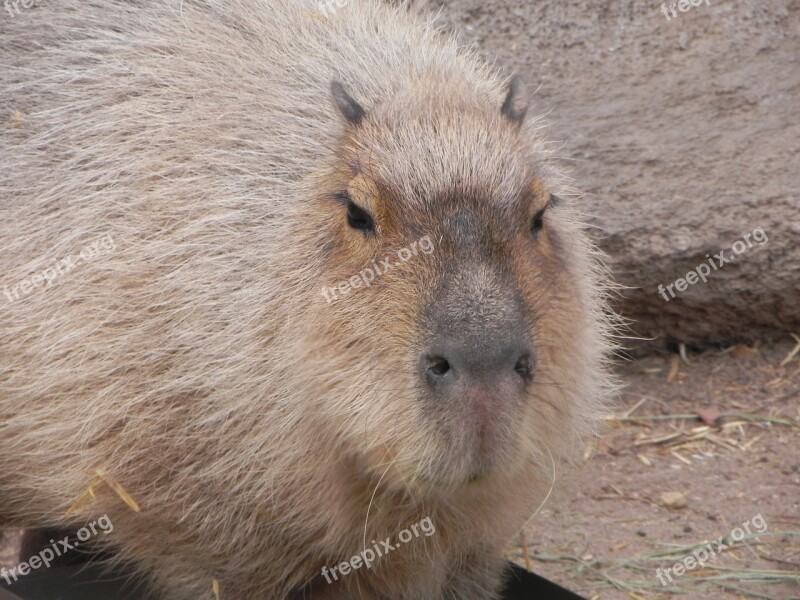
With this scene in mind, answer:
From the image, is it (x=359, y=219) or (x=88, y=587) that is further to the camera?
(x=88, y=587)

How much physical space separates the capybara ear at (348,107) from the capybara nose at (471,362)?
→ 0.89 m

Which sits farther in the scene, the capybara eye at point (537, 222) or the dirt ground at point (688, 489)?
the dirt ground at point (688, 489)

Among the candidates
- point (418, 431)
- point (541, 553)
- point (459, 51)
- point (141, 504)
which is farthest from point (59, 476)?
point (459, 51)

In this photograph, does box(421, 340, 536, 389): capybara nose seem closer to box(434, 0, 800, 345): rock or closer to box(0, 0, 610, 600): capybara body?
box(0, 0, 610, 600): capybara body

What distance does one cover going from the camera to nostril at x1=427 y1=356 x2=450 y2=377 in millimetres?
2676

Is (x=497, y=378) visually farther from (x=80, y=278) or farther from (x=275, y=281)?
(x=80, y=278)

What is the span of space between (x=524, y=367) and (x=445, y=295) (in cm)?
27

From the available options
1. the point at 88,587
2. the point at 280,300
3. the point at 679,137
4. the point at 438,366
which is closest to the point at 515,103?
the point at 280,300

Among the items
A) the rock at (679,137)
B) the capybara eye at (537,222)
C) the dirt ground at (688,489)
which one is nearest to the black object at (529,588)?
the dirt ground at (688,489)

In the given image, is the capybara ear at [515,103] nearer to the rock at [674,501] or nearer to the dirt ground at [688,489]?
the dirt ground at [688,489]

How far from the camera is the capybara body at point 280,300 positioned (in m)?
2.86

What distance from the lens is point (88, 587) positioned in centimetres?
377

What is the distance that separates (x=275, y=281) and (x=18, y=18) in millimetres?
1825

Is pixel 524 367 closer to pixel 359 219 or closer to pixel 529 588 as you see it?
pixel 359 219
